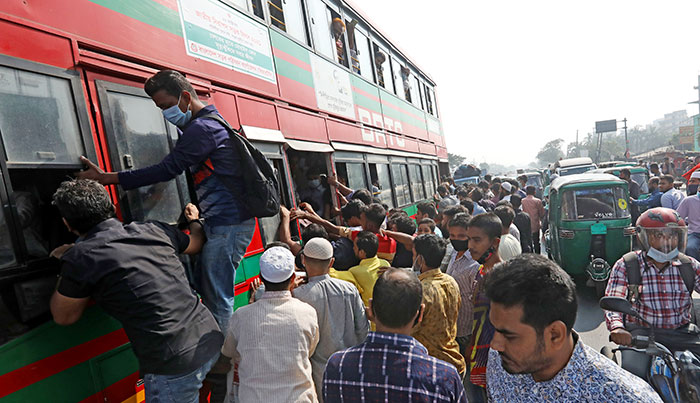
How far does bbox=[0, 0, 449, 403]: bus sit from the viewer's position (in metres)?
1.88

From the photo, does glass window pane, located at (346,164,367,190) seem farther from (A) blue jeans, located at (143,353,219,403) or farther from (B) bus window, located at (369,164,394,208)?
(A) blue jeans, located at (143,353,219,403)

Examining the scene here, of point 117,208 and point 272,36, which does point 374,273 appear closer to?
point 117,208

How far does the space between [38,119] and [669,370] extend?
3718mm

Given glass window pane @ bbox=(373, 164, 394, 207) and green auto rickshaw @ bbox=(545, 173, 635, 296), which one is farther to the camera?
glass window pane @ bbox=(373, 164, 394, 207)

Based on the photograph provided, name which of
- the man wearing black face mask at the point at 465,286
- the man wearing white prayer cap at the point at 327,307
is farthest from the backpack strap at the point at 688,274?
the man wearing white prayer cap at the point at 327,307

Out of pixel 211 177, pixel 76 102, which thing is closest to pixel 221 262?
pixel 211 177

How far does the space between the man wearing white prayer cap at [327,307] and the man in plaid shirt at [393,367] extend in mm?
763

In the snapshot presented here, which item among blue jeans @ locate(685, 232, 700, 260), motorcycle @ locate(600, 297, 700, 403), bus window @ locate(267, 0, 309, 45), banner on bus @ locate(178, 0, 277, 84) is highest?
bus window @ locate(267, 0, 309, 45)

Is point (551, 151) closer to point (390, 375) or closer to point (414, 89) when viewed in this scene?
point (414, 89)

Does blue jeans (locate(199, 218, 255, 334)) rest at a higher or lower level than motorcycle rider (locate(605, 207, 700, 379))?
higher

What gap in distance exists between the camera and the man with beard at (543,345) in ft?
3.70

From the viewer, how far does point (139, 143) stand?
8.56ft

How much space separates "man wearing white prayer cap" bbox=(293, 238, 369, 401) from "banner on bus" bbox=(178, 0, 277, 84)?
203cm

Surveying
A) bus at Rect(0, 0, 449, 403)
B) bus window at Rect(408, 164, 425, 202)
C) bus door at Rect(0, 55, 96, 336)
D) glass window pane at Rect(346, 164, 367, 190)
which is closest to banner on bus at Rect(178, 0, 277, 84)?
bus at Rect(0, 0, 449, 403)
